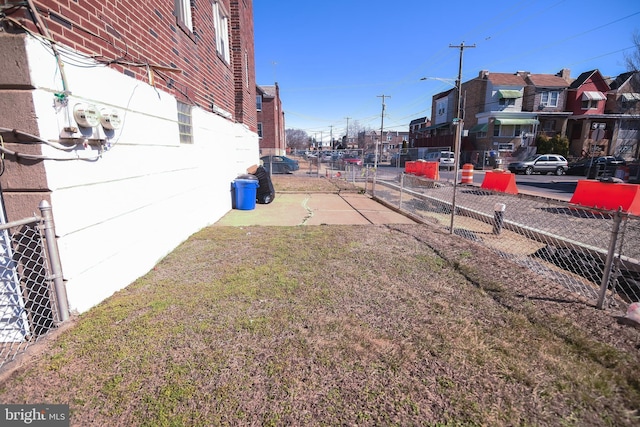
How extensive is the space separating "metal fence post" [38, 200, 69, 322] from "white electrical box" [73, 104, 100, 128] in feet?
2.66

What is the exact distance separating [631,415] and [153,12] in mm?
6638

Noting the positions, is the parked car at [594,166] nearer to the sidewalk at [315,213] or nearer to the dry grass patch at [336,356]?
the sidewalk at [315,213]

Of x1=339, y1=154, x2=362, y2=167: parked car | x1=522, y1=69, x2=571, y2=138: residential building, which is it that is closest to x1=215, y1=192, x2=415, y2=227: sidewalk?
x1=339, y1=154, x2=362, y2=167: parked car

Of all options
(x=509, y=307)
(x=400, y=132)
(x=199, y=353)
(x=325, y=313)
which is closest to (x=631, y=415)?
(x=509, y=307)

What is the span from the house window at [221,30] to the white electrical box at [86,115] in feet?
21.4

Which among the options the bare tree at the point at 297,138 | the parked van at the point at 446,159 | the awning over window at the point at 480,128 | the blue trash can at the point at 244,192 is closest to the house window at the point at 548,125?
the awning over window at the point at 480,128

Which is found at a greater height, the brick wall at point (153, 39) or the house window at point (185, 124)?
the brick wall at point (153, 39)

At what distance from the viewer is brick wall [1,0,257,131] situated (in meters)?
2.77

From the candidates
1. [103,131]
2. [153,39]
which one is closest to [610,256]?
[103,131]

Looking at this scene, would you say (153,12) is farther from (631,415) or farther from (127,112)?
(631,415)

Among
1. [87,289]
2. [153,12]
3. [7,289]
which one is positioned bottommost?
[87,289]

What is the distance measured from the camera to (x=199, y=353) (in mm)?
2414

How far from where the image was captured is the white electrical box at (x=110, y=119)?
3.05 metres

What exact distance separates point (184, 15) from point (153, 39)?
85.9 inches
